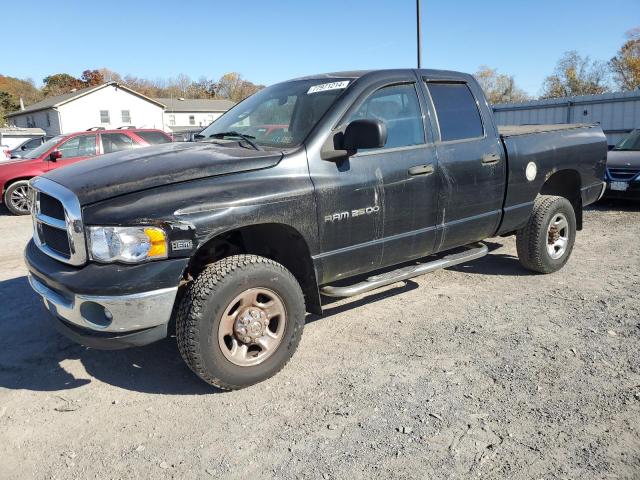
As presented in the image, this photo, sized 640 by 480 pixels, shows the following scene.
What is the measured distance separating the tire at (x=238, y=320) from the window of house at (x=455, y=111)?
1.96 metres

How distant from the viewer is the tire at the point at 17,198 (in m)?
10.8

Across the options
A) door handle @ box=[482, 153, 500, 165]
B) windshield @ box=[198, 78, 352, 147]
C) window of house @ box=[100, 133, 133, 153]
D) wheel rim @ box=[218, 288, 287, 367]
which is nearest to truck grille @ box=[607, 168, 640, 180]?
door handle @ box=[482, 153, 500, 165]

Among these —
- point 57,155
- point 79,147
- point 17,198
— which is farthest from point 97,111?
point 57,155

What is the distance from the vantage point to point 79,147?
1142 cm

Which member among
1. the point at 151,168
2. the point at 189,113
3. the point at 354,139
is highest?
the point at 189,113

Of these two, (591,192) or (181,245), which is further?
(591,192)

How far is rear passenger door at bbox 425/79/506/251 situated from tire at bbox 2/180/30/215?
31.2 feet

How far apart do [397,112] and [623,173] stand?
7180 mm

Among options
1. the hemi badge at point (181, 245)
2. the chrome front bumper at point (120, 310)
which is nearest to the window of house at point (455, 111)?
the hemi badge at point (181, 245)

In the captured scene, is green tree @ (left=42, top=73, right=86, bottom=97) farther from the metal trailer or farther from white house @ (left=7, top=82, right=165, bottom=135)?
the metal trailer

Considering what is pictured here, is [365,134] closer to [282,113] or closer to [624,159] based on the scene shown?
[282,113]

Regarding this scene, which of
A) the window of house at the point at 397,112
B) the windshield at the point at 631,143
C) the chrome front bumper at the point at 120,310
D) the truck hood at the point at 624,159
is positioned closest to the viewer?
the chrome front bumper at the point at 120,310

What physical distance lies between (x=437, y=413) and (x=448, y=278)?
8.73ft

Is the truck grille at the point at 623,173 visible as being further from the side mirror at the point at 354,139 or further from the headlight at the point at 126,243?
the headlight at the point at 126,243
